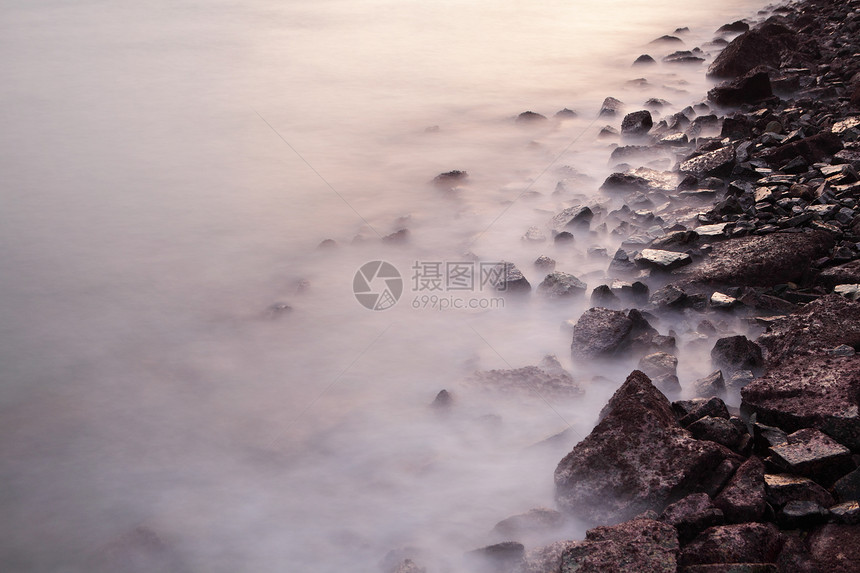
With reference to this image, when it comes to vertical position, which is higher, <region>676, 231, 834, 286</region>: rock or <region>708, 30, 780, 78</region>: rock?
<region>708, 30, 780, 78</region>: rock

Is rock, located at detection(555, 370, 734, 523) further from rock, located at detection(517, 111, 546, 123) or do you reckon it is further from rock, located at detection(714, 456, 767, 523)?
rock, located at detection(517, 111, 546, 123)

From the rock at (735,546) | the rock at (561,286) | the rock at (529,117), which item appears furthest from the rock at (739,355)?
the rock at (529,117)

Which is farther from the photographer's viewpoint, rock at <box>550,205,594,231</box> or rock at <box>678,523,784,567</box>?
rock at <box>550,205,594,231</box>

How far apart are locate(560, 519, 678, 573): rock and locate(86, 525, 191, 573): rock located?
1.46 m

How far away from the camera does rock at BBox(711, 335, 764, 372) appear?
3.14 m

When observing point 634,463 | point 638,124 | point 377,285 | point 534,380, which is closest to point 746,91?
point 638,124

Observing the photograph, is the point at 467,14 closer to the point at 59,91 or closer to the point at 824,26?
the point at 824,26

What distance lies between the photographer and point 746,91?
6.64 m

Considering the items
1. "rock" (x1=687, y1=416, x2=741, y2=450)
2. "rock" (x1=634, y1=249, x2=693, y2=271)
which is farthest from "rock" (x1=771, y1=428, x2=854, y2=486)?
"rock" (x1=634, y1=249, x2=693, y2=271)

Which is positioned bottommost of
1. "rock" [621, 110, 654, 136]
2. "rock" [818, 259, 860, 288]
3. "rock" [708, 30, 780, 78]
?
"rock" [818, 259, 860, 288]

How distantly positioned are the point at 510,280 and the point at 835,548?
95.6 inches

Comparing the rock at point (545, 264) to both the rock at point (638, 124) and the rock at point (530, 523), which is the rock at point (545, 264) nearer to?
the rock at point (530, 523)

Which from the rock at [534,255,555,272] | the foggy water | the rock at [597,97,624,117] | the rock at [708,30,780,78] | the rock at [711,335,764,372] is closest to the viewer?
the foggy water

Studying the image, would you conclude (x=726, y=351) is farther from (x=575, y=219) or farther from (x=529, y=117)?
(x=529, y=117)
